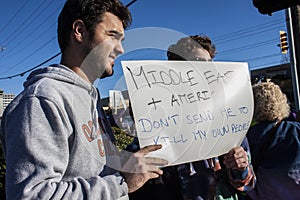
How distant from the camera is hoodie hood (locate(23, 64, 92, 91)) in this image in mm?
1014

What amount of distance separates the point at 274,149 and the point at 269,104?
390 mm

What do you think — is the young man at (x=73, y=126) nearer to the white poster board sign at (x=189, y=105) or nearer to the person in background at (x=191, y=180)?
the white poster board sign at (x=189, y=105)

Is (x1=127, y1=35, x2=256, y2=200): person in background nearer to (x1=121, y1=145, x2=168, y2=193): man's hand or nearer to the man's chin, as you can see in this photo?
the man's chin

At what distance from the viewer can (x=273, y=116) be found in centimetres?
264

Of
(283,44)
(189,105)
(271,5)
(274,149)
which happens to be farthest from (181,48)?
(283,44)

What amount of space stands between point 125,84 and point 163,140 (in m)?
0.24

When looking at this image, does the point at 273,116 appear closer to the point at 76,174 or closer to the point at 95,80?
the point at 95,80

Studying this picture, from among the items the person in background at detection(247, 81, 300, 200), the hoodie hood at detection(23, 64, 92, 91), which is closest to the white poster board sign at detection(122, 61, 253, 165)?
the hoodie hood at detection(23, 64, 92, 91)

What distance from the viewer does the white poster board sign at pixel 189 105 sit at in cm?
112

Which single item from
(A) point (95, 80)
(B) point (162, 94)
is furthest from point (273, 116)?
(A) point (95, 80)

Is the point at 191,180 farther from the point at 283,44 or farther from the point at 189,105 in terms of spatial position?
the point at 283,44

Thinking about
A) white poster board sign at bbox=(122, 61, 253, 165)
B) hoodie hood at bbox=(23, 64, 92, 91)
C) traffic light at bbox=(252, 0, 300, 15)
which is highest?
traffic light at bbox=(252, 0, 300, 15)

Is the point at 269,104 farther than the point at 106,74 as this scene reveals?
Yes

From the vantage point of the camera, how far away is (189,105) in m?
1.24
